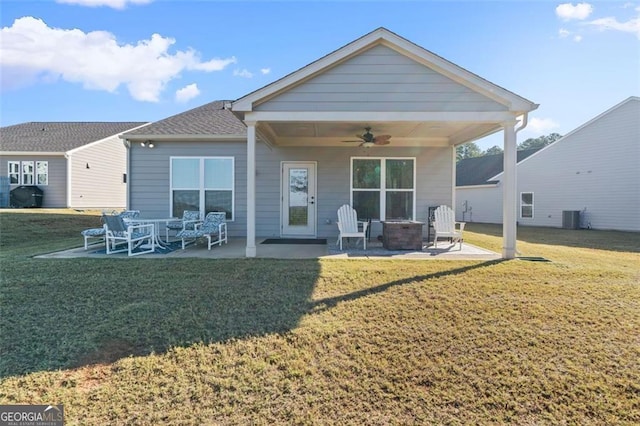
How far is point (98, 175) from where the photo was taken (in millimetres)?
17016

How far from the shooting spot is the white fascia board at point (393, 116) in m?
5.75

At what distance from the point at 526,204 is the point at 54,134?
2640 centimetres

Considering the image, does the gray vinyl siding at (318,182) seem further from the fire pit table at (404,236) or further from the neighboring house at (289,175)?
the fire pit table at (404,236)

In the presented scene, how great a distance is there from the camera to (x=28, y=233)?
9195 mm

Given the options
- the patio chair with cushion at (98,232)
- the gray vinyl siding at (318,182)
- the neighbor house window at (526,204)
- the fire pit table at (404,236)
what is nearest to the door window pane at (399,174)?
the gray vinyl siding at (318,182)

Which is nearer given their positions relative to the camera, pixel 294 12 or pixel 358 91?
pixel 358 91

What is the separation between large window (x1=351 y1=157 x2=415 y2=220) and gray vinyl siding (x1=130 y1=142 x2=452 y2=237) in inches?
7.7

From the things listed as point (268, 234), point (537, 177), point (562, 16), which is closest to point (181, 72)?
point (268, 234)

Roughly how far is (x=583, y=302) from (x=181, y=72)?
15.1m

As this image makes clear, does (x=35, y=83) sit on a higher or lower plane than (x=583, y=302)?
higher

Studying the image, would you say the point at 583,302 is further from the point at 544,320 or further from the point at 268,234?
the point at 268,234

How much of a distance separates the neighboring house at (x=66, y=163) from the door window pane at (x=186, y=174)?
10.6 m

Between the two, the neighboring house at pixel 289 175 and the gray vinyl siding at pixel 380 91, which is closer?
the gray vinyl siding at pixel 380 91

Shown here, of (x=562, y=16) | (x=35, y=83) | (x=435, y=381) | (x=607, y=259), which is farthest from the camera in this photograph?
(x=35, y=83)
